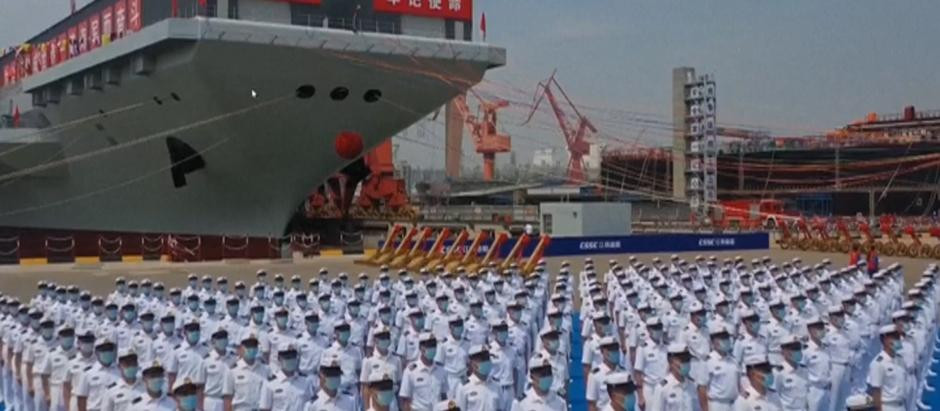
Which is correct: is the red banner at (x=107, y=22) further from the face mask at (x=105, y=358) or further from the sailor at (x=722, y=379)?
the sailor at (x=722, y=379)

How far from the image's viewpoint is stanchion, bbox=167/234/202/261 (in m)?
29.5

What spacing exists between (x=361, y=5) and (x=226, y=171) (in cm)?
658

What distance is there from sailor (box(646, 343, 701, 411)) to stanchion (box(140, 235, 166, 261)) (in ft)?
84.7

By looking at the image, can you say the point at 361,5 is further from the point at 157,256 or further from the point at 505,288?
the point at 505,288

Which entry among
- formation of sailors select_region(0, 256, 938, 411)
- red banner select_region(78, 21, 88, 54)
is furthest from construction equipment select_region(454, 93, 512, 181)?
formation of sailors select_region(0, 256, 938, 411)

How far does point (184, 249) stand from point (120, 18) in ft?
25.7

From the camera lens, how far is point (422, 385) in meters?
7.75

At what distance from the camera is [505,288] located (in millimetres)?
14391

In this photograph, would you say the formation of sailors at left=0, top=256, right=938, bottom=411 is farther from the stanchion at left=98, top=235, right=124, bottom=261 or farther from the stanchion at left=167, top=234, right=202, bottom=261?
the stanchion at left=98, top=235, right=124, bottom=261

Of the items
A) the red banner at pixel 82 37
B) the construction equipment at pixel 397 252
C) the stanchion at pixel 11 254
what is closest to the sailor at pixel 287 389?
the construction equipment at pixel 397 252

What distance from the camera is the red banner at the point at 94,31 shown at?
33.9m

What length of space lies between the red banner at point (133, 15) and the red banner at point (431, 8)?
7.20 meters

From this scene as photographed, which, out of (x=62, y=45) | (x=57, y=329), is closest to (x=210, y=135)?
(x=62, y=45)

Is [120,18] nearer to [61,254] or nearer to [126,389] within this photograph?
[61,254]
